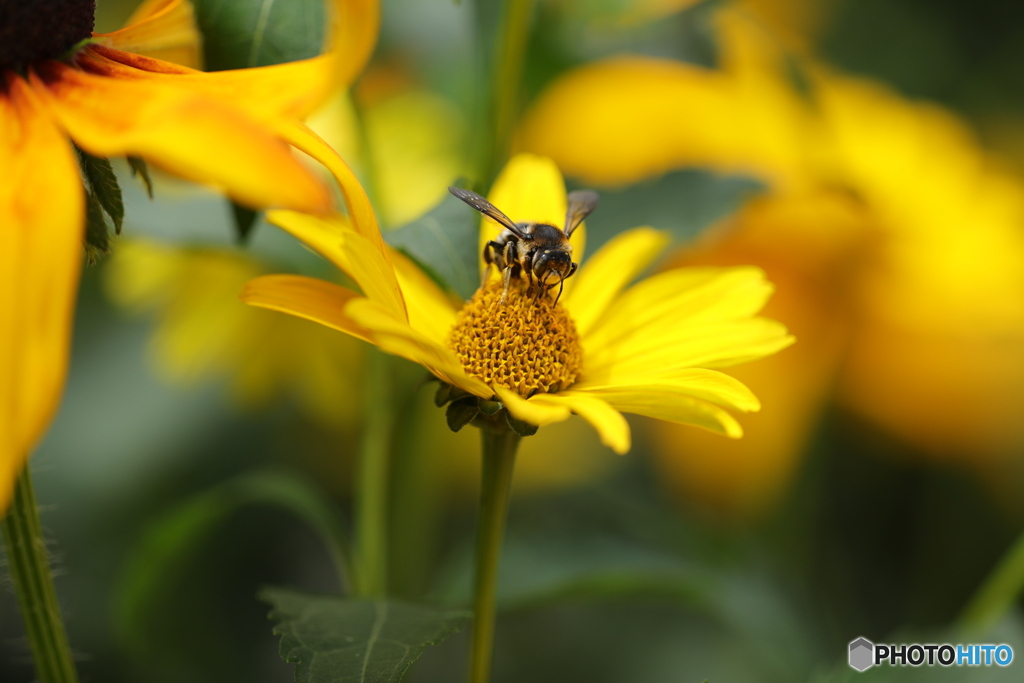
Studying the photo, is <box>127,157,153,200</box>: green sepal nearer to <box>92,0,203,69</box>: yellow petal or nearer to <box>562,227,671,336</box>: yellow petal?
<box>92,0,203,69</box>: yellow petal

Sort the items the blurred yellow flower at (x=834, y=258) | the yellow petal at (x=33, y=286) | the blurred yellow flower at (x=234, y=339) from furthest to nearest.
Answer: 1. the blurred yellow flower at (x=834, y=258)
2. the blurred yellow flower at (x=234, y=339)
3. the yellow petal at (x=33, y=286)

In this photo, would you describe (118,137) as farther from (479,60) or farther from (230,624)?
(230,624)

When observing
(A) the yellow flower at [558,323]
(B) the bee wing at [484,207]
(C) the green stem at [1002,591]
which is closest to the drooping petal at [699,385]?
(A) the yellow flower at [558,323]

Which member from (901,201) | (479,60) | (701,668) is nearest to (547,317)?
(479,60)

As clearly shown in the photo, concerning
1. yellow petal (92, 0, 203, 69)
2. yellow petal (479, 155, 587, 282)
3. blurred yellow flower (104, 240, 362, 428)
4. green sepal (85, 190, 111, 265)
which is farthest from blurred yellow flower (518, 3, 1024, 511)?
green sepal (85, 190, 111, 265)

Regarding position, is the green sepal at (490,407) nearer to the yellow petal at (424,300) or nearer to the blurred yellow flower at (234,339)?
the yellow petal at (424,300)

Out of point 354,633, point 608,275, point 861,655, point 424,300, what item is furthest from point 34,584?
point 861,655
